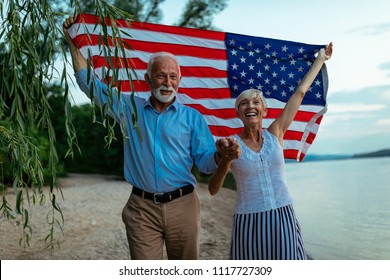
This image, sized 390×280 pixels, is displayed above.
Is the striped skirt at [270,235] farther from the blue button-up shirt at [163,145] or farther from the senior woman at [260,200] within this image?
the blue button-up shirt at [163,145]

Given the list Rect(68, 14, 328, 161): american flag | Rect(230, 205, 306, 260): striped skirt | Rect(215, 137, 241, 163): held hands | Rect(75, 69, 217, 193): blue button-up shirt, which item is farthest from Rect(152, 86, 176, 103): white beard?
Rect(68, 14, 328, 161): american flag

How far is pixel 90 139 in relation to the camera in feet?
53.2

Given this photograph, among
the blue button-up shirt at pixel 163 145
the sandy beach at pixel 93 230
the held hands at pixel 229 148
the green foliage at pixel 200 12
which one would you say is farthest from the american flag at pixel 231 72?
the green foliage at pixel 200 12

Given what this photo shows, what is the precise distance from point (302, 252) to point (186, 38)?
1992 mm

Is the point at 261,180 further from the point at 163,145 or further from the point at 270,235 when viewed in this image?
Answer: the point at 163,145

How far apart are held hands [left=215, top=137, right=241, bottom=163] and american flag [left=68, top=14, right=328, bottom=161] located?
4.58 ft

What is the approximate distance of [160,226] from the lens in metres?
2.90

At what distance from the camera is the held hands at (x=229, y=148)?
8.41 feet

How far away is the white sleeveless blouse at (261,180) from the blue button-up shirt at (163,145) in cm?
17

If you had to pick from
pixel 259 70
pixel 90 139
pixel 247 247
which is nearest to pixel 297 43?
pixel 259 70

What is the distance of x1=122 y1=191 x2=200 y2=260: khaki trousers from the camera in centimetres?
287
